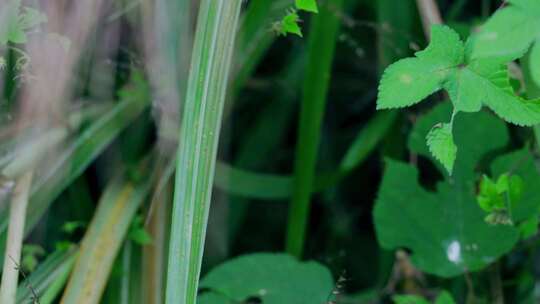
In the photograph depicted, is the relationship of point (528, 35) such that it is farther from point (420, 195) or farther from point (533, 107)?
point (420, 195)

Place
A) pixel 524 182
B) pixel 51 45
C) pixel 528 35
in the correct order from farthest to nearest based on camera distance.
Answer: pixel 524 182 < pixel 51 45 < pixel 528 35

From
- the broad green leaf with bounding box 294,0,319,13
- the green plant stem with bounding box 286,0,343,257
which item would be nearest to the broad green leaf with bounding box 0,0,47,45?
the broad green leaf with bounding box 294,0,319,13

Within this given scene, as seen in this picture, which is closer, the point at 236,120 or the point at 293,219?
the point at 293,219

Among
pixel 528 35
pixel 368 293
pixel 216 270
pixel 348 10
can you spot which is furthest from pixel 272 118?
pixel 528 35

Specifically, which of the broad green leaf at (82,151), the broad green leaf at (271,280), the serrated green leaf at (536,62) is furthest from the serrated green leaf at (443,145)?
the broad green leaf at (82,151)

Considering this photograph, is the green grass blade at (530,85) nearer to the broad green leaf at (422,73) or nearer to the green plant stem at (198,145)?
the broad green leaf at (422,73)

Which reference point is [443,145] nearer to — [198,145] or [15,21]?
[198,145]

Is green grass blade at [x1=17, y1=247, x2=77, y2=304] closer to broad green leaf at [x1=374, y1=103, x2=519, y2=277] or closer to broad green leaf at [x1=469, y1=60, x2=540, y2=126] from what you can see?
broad green leaf at [x1=374, y1=103, x2=519, y2=277]

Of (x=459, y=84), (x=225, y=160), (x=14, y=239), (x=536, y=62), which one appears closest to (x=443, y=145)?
(x=459, y=84)
